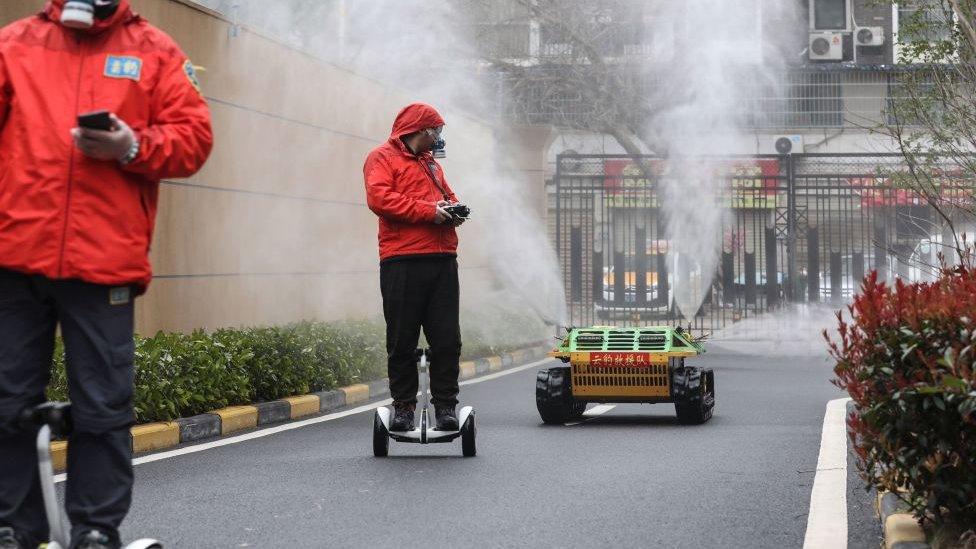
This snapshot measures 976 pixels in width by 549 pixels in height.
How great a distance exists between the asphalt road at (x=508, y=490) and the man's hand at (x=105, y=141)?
1873 mm

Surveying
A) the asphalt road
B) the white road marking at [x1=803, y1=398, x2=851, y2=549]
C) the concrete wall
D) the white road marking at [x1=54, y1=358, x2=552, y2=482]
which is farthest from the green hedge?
the white road marking at [x1=803, y1=398, x2=851, y2=549]

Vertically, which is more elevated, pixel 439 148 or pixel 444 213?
pixel 439 148

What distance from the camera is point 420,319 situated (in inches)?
288

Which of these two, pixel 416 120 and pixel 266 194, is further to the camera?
pixel 266 194

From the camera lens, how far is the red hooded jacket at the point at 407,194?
712 centimetres

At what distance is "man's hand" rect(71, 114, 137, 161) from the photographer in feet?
11.3

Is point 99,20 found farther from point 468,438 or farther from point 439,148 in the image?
point 468,438

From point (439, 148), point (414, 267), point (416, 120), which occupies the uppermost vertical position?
point (416, 120)

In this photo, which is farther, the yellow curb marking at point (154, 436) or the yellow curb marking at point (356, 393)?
the yellow curb marking at point (356, 393)

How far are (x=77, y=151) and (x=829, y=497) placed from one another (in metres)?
3.67

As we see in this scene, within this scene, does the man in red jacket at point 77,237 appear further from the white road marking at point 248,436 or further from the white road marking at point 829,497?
the white road marking at point 248,436

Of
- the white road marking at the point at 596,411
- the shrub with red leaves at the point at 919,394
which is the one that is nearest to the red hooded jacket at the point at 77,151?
the shrub with red leaves at the point at 919,394

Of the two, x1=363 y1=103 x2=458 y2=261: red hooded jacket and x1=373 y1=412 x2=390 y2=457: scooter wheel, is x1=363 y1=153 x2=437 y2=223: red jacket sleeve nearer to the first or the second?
x1=363 y1=103 x2=458 y2=261: red hooded jacket

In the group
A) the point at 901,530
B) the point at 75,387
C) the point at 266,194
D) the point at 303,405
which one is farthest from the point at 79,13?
the point at 266,194
